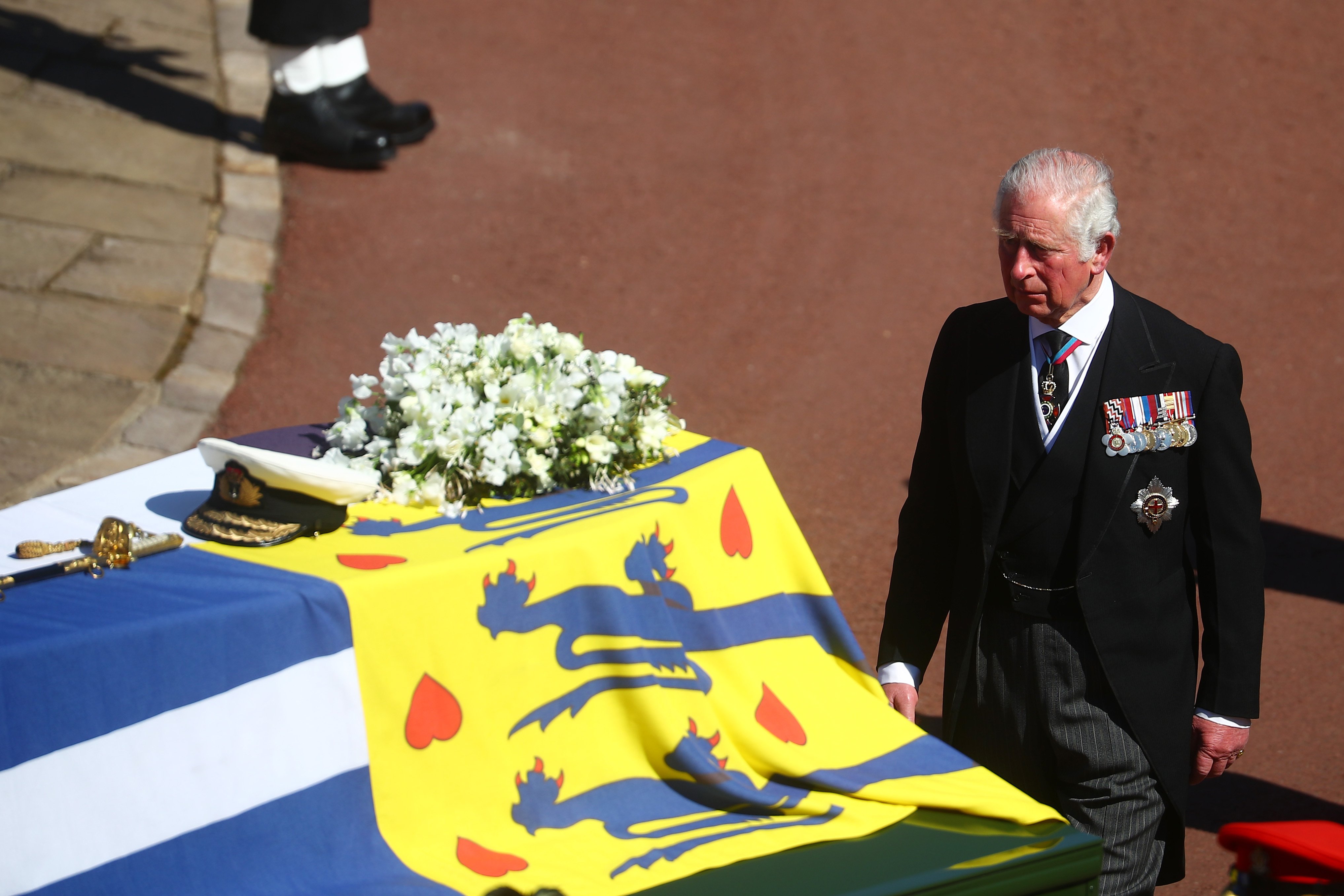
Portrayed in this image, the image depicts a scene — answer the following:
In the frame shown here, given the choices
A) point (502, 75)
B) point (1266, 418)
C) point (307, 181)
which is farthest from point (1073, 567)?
point (502, 75)

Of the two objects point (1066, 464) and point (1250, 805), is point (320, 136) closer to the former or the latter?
point (1066, 464)

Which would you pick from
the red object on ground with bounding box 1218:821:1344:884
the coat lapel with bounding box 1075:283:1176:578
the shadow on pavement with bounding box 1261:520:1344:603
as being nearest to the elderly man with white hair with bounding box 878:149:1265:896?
the coat lapel with bounding box 1075:283:1176:578

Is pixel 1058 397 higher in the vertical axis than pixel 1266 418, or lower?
higher

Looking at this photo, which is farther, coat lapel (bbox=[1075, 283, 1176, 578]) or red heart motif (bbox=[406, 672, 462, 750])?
red heart motif (bbox=[406, 672, 462, 750])

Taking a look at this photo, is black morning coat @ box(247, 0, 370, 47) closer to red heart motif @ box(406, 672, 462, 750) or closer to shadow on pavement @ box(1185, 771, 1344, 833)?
red heart motif @ box(406, 672, 462, 750)

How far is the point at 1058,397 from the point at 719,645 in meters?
1.04

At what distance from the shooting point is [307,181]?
725cm

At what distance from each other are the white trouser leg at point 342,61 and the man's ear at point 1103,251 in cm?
586

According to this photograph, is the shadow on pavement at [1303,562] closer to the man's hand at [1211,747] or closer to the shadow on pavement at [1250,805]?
the shadow on pavement at [1250,805]

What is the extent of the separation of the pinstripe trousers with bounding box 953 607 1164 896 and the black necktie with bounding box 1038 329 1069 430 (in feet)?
1.44

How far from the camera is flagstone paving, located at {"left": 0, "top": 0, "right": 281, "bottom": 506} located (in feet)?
16.7

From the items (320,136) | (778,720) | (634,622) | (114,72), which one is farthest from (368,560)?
(114,72)

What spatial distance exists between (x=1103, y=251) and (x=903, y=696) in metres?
1.14

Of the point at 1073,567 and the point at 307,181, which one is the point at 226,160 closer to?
the point at 307,181
